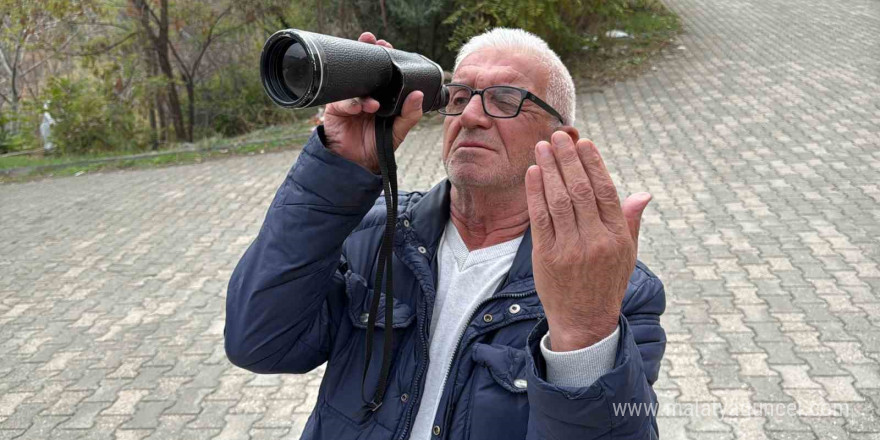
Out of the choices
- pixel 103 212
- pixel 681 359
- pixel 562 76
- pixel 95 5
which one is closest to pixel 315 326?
pixel 562 76

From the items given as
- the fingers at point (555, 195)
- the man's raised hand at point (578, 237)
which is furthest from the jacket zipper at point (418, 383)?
the fingers at point (555, 195)

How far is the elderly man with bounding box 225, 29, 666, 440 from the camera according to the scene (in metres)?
1.32

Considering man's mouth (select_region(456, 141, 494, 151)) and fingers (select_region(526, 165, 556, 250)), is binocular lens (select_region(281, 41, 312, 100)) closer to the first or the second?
fingers (select_region(526, 165, 556, 250))

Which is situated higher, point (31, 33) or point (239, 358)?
point (31, 33)

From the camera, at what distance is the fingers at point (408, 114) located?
155 centimetres

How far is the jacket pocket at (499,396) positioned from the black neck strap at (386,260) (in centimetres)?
23

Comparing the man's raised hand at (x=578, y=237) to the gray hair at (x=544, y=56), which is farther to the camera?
the gray hair at (x=544, y=56)

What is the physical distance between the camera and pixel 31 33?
40.2ft

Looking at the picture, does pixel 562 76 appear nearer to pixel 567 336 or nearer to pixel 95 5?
pixel 567 336

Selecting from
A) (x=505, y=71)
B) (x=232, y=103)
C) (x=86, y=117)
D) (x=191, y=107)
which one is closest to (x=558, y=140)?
(x=505, y=71)

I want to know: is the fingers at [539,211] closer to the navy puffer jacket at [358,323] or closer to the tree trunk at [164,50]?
the navy puffer jacket at [358,323]

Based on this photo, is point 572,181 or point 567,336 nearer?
point 572,181

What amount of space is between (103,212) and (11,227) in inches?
36.1

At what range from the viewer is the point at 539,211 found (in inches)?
51.3
